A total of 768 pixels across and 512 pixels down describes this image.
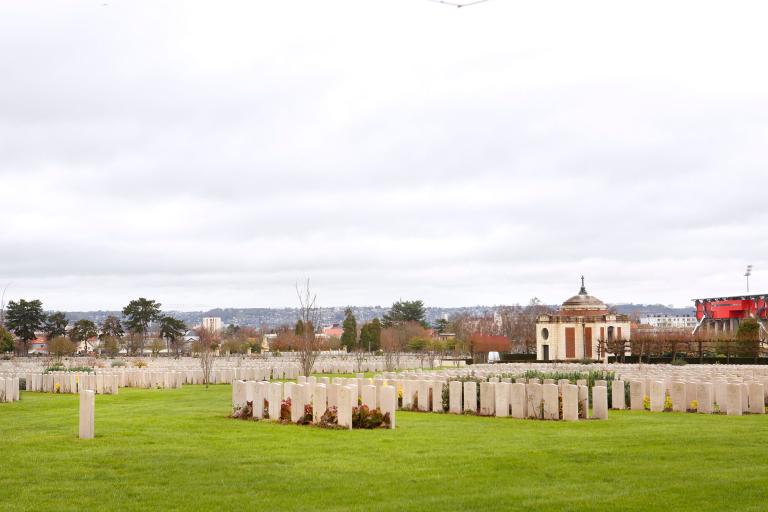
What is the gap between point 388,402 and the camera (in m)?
15.9

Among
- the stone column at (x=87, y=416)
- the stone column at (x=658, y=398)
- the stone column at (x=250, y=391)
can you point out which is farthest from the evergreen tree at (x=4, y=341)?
the stone column at (x=658, y=398)

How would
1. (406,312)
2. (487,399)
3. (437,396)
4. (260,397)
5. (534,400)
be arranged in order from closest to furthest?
(534,400), (260,397), (487,399), (437,396), (406,312)

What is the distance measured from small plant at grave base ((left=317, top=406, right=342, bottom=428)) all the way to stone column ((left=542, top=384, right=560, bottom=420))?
4.18 meters

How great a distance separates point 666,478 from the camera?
9781 mm

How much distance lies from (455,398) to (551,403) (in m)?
2.57

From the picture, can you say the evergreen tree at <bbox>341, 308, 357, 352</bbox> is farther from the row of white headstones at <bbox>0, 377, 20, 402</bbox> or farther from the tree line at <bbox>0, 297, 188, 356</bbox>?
the row of white headstones at <bbox>0, 377, 20, 402</bbox>

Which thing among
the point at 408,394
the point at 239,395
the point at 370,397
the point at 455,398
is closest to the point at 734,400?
the point at 455,398

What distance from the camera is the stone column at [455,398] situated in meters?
19.0

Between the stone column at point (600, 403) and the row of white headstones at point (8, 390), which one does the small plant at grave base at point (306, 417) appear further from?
the row of white headstones at point (8, 390)

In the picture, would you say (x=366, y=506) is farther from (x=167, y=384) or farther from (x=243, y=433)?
(x=167, y=384)

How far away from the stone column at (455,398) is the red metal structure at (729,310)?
235 ft

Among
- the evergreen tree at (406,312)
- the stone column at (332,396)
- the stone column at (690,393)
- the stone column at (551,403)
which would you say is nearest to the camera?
the stone column at (332,396)

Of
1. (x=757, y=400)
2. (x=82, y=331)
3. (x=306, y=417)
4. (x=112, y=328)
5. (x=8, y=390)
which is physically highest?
(x=112, y=328)

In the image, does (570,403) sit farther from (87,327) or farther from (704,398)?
(87,327)
